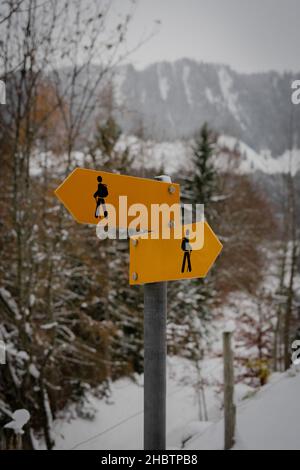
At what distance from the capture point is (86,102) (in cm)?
462

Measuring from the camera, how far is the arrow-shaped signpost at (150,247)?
4.75ft

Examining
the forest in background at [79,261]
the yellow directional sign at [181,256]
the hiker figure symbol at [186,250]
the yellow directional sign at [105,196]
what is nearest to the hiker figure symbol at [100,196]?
the yellow directional sign at [105,196]

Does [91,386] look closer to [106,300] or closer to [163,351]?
[106,300]

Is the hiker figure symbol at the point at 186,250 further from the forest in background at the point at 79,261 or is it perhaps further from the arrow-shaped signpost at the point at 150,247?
the forest in background at the point at 79,261

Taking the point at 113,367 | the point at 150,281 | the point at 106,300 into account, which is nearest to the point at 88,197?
the point at 150,281

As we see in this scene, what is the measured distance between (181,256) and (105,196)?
39cm

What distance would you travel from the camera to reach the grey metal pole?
4.72 ft

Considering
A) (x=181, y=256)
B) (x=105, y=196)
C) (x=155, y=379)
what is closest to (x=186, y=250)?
(x=181, y=256)

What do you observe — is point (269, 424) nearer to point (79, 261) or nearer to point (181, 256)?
point (181, 256)

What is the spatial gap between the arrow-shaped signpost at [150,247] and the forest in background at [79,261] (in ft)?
6.87
